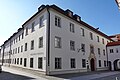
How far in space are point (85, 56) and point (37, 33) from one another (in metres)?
10.3

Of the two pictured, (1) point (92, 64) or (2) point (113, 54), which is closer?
(1) point (92, 64)

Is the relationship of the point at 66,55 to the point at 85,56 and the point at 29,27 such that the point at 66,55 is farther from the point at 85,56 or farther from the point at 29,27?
the point at 29,27

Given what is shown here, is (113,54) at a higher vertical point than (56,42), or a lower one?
lower

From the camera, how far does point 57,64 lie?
1836 centimetres

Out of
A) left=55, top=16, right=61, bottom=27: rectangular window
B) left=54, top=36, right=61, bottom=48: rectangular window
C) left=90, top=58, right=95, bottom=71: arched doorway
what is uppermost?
left=55, top=16, right=61, bottom=27: rectangular window

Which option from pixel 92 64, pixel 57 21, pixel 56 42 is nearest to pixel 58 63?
pixel 56 42

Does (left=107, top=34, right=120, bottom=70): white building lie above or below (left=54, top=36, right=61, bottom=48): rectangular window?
below

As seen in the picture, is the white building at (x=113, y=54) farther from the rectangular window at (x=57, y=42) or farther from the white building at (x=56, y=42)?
the rectangular window at (x=57, y=42)

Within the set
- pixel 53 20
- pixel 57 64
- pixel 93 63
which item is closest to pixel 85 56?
pixel 93 63

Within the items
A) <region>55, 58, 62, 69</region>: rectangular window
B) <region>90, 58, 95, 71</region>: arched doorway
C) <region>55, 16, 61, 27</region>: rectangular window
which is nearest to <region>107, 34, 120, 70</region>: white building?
<region>90, 58, 95, 71</region>: arched doorway

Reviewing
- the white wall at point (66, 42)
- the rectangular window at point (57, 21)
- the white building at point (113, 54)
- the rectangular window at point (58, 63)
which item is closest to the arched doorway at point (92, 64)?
the white wall at point (66, 42)

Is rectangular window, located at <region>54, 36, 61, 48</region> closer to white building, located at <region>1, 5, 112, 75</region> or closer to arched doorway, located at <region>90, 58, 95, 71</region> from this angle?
white building, located at <region>1, 5, 112, 75</region>

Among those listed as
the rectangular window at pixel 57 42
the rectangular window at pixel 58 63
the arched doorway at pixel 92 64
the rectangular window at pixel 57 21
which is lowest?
the arched doorway at pixel 92 64

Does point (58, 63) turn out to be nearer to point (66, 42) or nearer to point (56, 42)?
point (56, 42)
